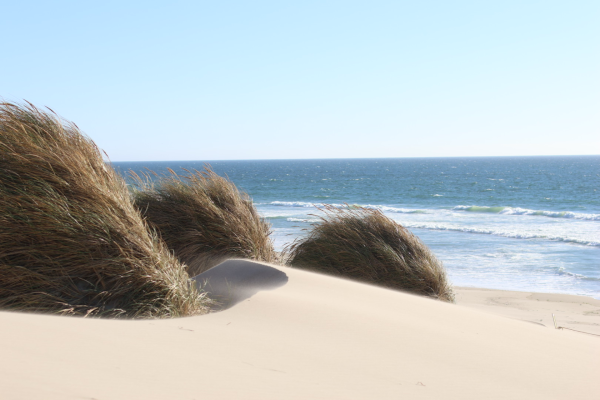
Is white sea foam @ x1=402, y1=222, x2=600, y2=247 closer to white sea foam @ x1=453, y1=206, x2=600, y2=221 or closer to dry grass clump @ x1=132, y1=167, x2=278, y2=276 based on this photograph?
white sea foam @ x1=453, y1=206, x2=600, y2=221

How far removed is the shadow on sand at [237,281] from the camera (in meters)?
4.29

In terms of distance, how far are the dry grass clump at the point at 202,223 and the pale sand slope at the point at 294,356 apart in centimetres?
202

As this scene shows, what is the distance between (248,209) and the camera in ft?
22.7

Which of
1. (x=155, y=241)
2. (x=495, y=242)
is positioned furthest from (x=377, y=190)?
(x=155, y=241)

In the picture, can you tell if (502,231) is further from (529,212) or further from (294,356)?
(294,356)

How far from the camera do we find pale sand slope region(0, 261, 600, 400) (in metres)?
2.10

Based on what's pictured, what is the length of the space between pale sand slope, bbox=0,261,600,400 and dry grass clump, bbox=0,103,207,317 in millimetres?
476

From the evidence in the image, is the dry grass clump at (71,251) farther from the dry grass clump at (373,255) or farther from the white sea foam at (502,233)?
the white sea foam at (502,233)

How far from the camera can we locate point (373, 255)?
21.6 ft

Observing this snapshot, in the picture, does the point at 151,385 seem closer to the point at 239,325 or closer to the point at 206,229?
the point at 239,325

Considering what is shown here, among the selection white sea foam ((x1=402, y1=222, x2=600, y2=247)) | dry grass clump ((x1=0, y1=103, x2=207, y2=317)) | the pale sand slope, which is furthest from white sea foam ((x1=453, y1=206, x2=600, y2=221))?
dry grass clump ((x1=0, y1=103, x2=207, y2=317))

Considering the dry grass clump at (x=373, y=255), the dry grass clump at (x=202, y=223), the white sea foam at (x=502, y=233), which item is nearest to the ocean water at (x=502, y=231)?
the white sea foam at (x=502, y=233)

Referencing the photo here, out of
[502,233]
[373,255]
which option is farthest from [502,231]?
[373,255]

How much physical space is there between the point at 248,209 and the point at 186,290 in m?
3.24
